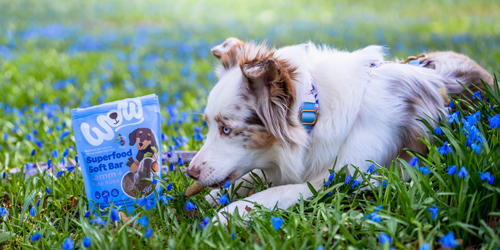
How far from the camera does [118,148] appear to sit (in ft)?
9.32

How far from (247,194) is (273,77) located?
103cm

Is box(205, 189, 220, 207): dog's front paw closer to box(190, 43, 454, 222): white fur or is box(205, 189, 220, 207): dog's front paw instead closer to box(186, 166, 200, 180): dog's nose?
box(190, 43, 454, 222): white fur

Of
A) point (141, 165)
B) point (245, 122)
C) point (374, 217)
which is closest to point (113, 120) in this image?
point (141, 165)

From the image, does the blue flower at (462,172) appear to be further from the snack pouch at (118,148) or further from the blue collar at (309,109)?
the snack pouch at (118,148)

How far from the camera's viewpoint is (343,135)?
2914 mm

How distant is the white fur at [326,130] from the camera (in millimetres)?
2855

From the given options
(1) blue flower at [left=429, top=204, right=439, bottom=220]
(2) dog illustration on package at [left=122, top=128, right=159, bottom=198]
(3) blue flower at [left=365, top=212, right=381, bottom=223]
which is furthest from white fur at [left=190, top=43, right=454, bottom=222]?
(1) blue flower at [left=429, top=204, right=439, bottom=220]

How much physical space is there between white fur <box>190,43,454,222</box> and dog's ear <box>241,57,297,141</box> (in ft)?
0.28

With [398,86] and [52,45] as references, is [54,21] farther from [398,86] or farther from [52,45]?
[398,86]

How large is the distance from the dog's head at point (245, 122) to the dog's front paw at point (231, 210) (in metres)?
0.23

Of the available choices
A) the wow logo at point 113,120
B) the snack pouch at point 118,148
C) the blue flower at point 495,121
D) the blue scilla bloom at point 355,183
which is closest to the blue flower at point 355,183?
the blue scilla bloom at point 355,183

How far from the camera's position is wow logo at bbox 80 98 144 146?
110 inches

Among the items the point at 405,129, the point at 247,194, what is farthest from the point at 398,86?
the point at 247,194

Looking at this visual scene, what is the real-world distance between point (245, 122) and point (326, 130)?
1.97ft
